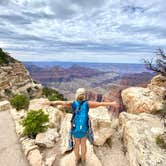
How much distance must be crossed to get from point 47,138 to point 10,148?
2032mm

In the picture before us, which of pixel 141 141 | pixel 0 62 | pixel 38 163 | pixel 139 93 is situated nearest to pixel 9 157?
pixel 38 163

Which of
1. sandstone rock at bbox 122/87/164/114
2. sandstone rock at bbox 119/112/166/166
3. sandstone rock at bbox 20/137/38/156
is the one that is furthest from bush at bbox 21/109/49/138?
sandstone rock at bbox 122/87/164/114

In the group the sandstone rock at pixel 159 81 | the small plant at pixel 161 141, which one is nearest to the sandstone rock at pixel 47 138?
the small plant at pixel 161 141

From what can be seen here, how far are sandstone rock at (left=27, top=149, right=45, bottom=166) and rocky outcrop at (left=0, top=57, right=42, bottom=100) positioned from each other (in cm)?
2859

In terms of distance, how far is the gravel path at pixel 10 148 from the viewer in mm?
11070

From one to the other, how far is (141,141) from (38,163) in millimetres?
4195

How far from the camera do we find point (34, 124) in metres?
12.9

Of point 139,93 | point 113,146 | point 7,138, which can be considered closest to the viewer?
point 113,146

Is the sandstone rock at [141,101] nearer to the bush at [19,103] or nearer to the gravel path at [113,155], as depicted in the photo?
the gravel path at [113,155]

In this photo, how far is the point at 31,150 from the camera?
11484 mm

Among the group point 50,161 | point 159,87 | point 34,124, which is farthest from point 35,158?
point 159,87

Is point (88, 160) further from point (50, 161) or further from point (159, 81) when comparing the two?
point (159, 81)

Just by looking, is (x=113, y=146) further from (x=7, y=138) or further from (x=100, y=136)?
(x=7, y=138)

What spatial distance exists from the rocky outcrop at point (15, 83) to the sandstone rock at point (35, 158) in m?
28.6
